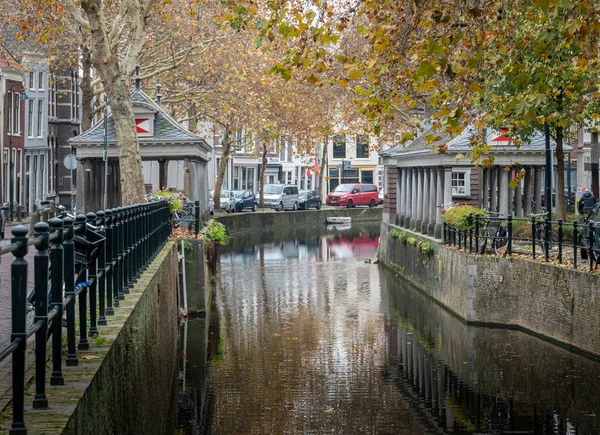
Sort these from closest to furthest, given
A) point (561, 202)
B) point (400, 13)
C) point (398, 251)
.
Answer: point (400, 13), point (561, 202), point (398, 251)

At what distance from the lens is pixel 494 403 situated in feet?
52.3

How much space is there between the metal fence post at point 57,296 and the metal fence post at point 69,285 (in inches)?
15.4

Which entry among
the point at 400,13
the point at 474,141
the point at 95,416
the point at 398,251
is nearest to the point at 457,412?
the point at 474,141

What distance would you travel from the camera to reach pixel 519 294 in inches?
868

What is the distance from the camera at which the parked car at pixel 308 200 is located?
247ft

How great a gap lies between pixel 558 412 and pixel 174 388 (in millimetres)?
5363

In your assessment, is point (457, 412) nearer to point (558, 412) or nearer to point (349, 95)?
point (558, 412)

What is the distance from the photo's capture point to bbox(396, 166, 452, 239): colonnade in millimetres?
30906

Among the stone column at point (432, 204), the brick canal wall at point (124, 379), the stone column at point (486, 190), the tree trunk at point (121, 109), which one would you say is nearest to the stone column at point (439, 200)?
the stone column at point (432, 204)

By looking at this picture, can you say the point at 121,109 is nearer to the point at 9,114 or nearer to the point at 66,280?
the point at 66,280

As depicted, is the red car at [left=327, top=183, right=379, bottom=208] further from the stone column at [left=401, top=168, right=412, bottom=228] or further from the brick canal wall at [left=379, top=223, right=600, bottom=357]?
the brick canal wall at [left=379, top=223, right=600, bottom=357]

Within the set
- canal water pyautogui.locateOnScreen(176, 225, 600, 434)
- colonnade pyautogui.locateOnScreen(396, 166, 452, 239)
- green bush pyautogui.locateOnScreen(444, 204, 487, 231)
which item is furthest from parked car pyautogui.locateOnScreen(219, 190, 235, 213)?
green bush pyautogui.locateOnScreen(444, 204, 487, 231)

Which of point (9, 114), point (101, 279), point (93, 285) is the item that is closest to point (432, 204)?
point (101, 279)

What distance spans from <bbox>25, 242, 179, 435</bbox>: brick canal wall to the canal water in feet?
4.29
